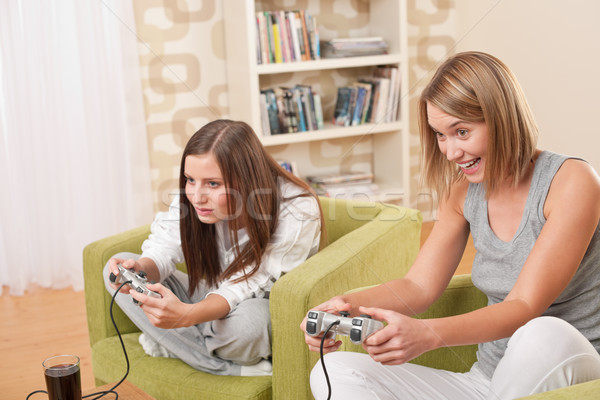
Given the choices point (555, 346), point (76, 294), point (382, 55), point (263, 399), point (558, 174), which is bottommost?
point (76, 294)

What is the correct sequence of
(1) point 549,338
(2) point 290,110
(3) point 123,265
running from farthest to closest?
1. (2) point 290,110
2. (3) point 123,265
3. (1) point 549,338

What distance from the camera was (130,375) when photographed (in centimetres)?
164

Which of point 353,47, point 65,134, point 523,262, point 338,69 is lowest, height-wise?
point 523,262

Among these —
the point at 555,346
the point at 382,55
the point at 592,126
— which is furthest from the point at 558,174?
the point at 382,55

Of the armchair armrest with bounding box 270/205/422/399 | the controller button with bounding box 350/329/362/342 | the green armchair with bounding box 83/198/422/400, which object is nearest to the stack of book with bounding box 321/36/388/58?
the green armchair with bounding box 83/198/422/400

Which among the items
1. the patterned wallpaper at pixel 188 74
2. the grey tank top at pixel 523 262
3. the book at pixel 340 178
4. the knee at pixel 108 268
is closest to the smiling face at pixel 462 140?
the grey tank top at pixel 523 262

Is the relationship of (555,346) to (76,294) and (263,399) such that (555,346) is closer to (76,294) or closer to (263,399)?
(263,399)

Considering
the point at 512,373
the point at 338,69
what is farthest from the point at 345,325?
the point at 338,69

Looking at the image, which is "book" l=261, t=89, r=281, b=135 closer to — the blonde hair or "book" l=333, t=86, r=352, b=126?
"book" l=333, t=86, r=352, b=126

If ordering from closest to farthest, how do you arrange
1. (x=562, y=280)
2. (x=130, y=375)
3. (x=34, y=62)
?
(x=562, y=280) < (x=130, y=375) < (x=34, y=62)

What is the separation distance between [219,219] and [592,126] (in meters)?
2.02

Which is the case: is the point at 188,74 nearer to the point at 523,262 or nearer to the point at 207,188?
the point at 207,188

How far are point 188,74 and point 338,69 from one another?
0.79 meters

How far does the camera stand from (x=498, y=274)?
127 centimetres
